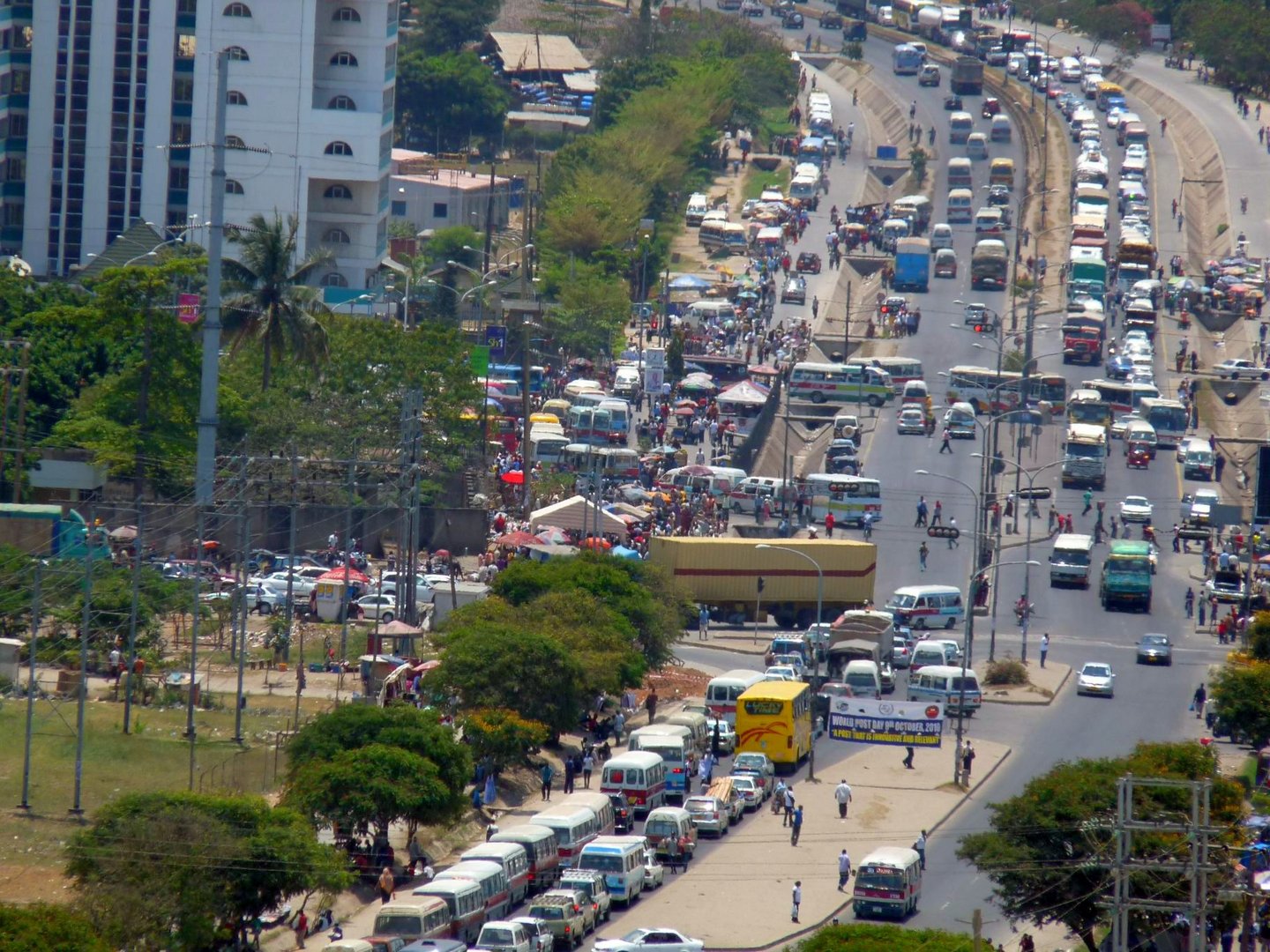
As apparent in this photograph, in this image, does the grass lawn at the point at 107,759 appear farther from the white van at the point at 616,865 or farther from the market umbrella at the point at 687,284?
the market umbrella at the point at 687,284

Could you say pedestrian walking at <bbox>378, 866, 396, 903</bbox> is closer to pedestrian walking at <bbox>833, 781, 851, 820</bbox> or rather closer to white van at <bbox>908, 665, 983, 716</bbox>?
pedestrian walking at <bbox>833, 781, 851, 820</bbox>

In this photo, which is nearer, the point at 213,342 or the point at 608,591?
the point at 608,591

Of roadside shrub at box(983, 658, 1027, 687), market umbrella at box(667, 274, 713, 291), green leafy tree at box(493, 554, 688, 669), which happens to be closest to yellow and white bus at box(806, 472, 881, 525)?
roadside shrub at box(983, 658, 1027, 687)

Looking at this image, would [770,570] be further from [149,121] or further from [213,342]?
[149,121]

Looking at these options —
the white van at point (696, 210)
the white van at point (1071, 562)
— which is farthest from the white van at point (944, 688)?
the white van at point (696, 210)

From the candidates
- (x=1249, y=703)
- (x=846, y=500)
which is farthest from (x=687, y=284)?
(x=1249, y=703)
